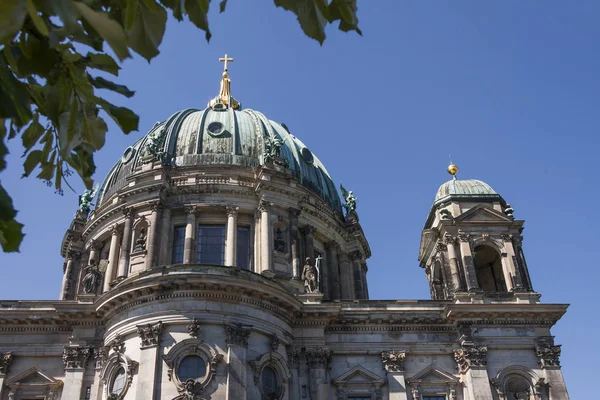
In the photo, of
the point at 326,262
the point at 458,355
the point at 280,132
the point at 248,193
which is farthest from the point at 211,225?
the point at 458,355

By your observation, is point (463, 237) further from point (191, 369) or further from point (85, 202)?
point (85, 202)

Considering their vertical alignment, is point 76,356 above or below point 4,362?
above

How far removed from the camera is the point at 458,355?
2750cm

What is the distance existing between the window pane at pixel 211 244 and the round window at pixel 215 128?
6.68m

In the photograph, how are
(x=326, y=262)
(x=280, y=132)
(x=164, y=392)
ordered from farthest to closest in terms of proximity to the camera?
1. (x=280, y=132)
2. (x=326, y=262)
3. (x=164, y=392)

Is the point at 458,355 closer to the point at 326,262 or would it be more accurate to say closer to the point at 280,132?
the point at 326,262

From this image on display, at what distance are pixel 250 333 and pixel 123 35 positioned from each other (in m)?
22.9

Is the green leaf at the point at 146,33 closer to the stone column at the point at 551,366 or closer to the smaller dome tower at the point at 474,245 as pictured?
the smaller dome tower at the point at 474,245

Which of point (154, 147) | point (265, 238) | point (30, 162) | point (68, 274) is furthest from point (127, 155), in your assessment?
point (30, 162)

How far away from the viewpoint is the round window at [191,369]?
23.9 m

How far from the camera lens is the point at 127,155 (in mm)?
38312

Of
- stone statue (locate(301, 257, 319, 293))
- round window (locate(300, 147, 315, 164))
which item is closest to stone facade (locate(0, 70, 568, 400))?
stone statue (locate(301, 257, 319, 293))

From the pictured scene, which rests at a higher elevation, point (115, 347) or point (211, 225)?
point (211, 225)

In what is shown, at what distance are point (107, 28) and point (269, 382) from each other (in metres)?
23.9
